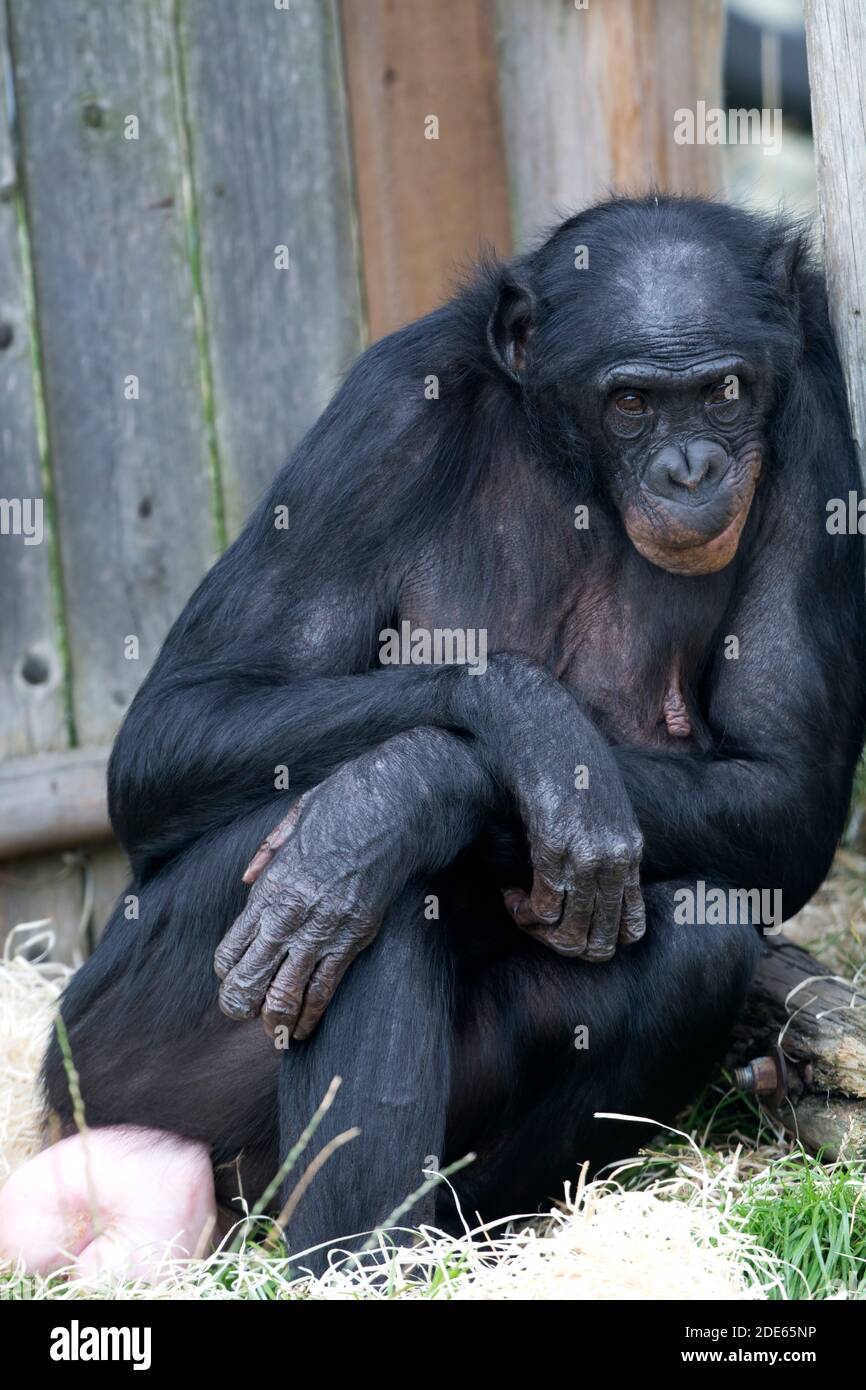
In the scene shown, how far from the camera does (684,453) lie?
392 cm

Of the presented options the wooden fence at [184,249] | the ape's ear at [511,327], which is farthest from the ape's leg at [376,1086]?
the wooden fence at [184,249]

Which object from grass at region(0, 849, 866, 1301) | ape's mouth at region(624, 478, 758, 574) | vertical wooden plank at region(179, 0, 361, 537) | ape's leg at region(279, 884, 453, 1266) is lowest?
grass at region(0, 849, 866, 1301)

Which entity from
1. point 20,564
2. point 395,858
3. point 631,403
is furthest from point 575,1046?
point 20,564

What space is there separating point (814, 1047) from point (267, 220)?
11.0 ft

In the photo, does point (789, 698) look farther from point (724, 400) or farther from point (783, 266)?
point (783, 266)

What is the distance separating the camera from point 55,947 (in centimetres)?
598

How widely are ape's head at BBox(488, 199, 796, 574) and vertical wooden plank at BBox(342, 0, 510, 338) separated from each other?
2.00 metres

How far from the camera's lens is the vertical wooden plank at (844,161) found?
4.00 metres

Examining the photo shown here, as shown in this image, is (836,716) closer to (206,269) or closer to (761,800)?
(761,800)

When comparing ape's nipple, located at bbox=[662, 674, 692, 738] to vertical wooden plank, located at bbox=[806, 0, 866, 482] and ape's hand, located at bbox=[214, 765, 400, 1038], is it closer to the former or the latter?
vertical wooden plank, located at bbox=[806, 0, 866, 482]

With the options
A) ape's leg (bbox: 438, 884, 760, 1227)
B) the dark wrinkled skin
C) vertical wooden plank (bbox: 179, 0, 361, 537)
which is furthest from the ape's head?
vertical wooden plank (bbox: 179, 0, 361, 537)

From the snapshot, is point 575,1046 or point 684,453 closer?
point 684,453

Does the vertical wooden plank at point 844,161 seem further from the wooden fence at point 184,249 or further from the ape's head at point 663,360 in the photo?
the wooden fence at point 184,249

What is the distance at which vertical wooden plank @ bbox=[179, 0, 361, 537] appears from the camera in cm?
583
